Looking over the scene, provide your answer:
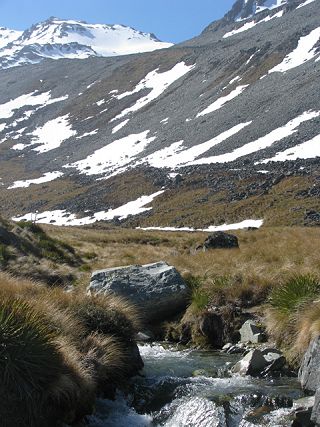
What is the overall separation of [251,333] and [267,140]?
315 ft

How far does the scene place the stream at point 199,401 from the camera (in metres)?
9.23

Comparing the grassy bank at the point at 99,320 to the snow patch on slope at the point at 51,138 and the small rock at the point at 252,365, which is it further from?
the snow patch on slope at the point at 51,138

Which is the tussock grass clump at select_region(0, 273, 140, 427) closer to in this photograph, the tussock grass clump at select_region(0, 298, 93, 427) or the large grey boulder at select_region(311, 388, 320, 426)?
the tussock grass clump at select_region(0, 298, 93, 427)

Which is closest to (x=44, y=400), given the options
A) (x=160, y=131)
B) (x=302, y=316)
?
(x=302, y=316)

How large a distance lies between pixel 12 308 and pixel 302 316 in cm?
630

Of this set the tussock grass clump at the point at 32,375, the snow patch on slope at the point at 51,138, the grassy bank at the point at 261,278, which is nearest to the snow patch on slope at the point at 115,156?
the snow patch on slope at the point at 51,138

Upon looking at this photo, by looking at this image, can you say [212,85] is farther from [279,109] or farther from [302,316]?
[302,316]

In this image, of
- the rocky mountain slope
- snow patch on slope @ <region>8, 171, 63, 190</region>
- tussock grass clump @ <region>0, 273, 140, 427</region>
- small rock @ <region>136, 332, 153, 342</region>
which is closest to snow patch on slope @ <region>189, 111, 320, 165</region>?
the rocky mountain slope

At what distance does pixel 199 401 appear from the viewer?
978cm

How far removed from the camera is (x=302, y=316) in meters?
11.4

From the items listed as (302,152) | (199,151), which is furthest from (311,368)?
(199,151)

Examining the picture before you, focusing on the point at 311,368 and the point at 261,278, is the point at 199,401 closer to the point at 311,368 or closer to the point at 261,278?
the point at 311,368

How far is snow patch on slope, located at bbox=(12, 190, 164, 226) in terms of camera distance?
91375mm

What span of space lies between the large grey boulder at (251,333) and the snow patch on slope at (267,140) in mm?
91331
